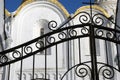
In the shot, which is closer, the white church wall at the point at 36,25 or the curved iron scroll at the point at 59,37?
the curved iron scroll at the point at 59,37

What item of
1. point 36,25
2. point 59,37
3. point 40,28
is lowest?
point 59,37

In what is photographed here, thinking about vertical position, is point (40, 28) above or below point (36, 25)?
below

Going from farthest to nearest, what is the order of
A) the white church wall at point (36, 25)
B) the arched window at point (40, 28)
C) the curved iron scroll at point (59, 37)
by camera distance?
the arched window at point (40, 28) → the white church wall at point (36, 25) → the curved iron scroll at point (59, 37)

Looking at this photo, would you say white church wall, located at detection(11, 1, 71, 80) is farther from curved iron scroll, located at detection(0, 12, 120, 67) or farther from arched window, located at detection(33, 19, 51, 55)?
curved iron scroll, located at detection(0, 12, 120, 67)

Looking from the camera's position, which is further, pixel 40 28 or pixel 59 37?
Result: pixel 40 28

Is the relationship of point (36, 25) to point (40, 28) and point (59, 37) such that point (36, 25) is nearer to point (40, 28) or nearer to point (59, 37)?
point (40, 28)

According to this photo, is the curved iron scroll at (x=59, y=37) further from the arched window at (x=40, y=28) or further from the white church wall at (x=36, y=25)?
the arched window at (x=40, y=28)

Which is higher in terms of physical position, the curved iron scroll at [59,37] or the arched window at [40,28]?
the arched window at [40,28]

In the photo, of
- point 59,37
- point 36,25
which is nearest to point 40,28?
point 36,25

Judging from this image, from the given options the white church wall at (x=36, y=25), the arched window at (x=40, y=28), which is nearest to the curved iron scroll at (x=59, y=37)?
the white church wall at (x=36, y=25)

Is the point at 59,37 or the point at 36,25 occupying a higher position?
the point at 36,25

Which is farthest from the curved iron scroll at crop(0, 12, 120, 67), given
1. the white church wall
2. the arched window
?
the arched window

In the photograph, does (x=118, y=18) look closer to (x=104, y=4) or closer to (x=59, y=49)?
(x=59, y=49)

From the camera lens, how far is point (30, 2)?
683 inches
